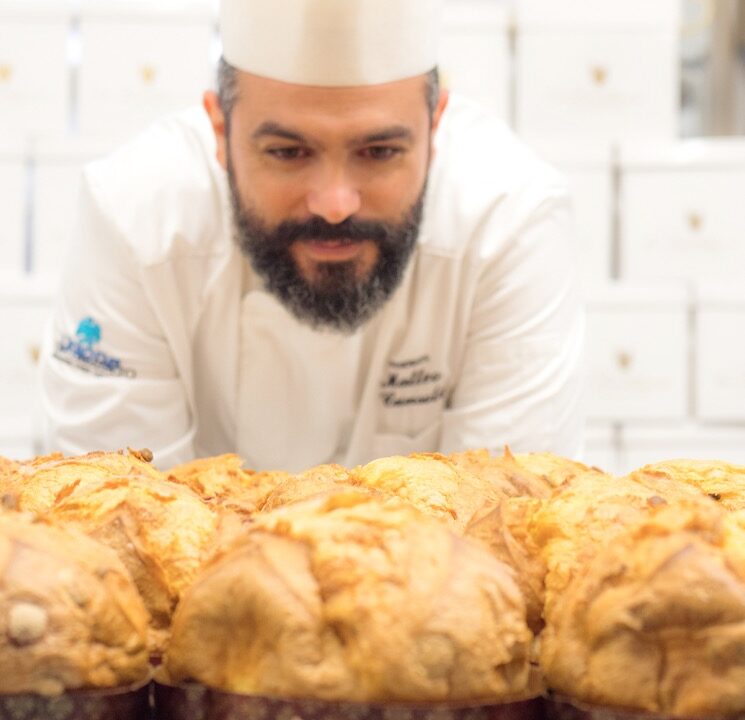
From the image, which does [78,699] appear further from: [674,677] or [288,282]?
[288,282]

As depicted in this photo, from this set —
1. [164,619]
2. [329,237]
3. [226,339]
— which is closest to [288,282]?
[329,237]

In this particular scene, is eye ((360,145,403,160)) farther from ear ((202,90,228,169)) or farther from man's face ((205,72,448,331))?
ear ((202,90,228,169))

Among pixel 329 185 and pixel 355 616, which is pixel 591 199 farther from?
pixel 355 616

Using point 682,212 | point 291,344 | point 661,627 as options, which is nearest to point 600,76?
point 682,212

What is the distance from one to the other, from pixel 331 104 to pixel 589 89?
1.91 meters

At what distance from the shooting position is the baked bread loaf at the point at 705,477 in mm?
870

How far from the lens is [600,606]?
617mm

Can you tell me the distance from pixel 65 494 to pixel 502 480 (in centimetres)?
35

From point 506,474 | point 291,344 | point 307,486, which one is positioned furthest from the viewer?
point 291,344

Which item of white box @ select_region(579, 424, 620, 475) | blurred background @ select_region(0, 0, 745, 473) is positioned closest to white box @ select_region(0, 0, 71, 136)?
blurred background @ select_region(0, 0, 745, 473)

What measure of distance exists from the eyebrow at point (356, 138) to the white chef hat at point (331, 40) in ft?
0.26

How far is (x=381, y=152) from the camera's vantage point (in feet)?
5.90

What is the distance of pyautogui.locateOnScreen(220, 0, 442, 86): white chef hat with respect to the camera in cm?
178

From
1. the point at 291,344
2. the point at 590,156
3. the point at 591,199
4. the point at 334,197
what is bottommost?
the point at 291,344
